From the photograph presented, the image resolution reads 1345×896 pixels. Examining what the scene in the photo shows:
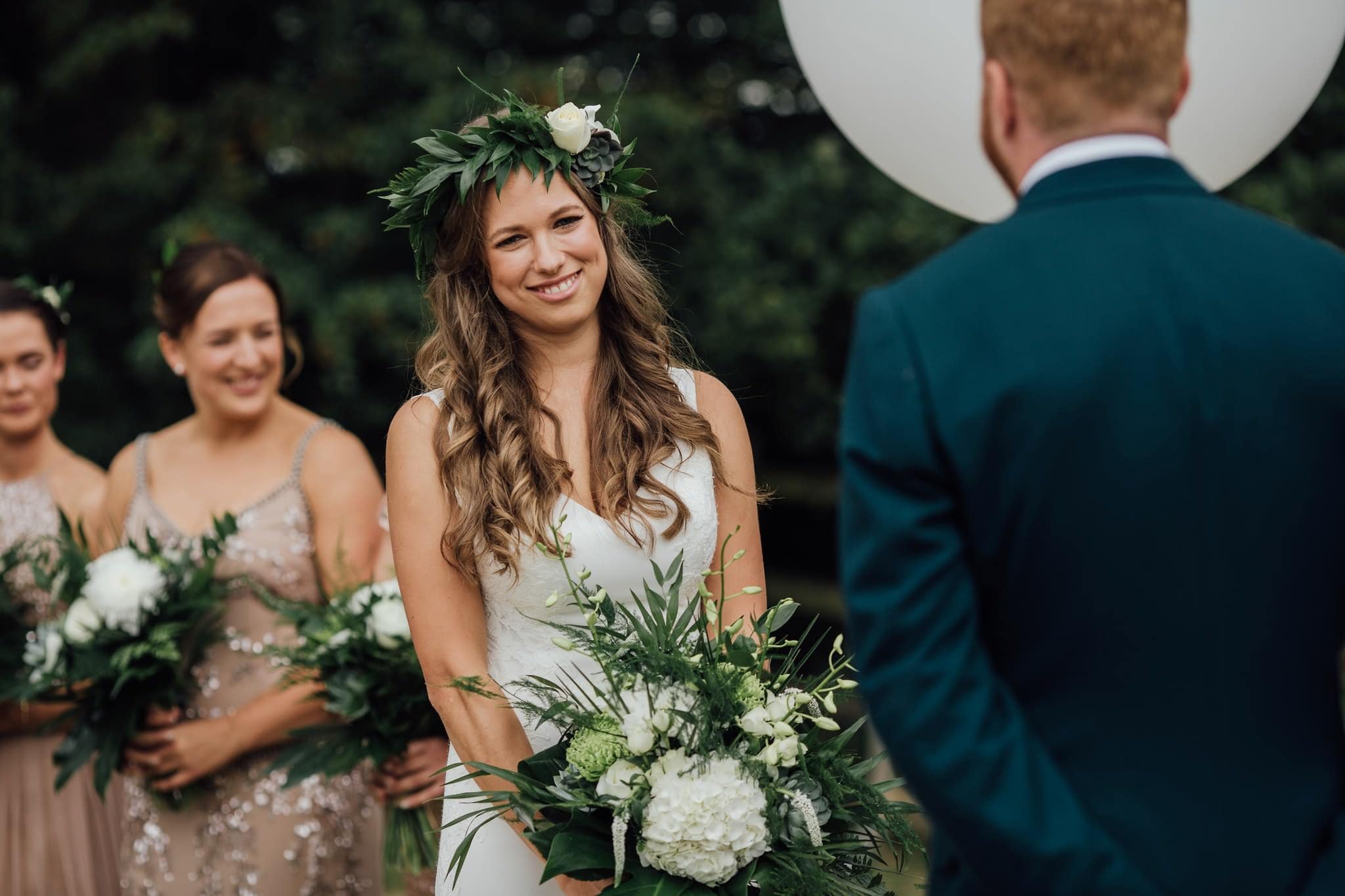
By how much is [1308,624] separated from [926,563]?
472 millimetres

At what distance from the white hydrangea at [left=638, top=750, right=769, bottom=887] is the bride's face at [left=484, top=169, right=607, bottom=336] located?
103cm

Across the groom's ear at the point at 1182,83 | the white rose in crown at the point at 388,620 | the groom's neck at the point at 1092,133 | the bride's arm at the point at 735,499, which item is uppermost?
the groom's ear at the point at 1182,83

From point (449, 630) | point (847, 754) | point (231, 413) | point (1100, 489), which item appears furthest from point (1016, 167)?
point (231, 413)

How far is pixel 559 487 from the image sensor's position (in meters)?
2.87

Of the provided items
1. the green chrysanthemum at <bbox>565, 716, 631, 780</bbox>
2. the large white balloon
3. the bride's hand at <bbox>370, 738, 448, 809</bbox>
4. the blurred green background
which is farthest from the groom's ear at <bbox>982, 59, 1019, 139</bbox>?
the blurred green background

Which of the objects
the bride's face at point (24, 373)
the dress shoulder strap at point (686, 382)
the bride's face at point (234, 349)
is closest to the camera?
the dress shoulder strap at point (686, 382)

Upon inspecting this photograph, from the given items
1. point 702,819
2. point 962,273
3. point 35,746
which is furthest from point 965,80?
point 35,746

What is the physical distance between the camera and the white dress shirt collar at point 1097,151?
1.70 m

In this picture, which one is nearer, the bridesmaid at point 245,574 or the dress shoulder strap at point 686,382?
the dress shoulder strap at point 686,382

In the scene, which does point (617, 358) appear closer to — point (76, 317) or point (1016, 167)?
point (1016, 167)

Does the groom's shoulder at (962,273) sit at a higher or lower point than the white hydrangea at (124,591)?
higher

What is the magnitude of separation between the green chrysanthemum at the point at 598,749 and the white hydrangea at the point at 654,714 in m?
0.02

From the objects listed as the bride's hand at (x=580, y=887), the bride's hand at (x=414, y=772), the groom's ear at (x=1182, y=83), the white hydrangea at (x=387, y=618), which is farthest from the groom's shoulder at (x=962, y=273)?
the bride's hand at (x=414, y=772)

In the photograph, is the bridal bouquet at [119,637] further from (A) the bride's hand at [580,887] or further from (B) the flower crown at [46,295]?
(A) the bride's hand at [580,887]
